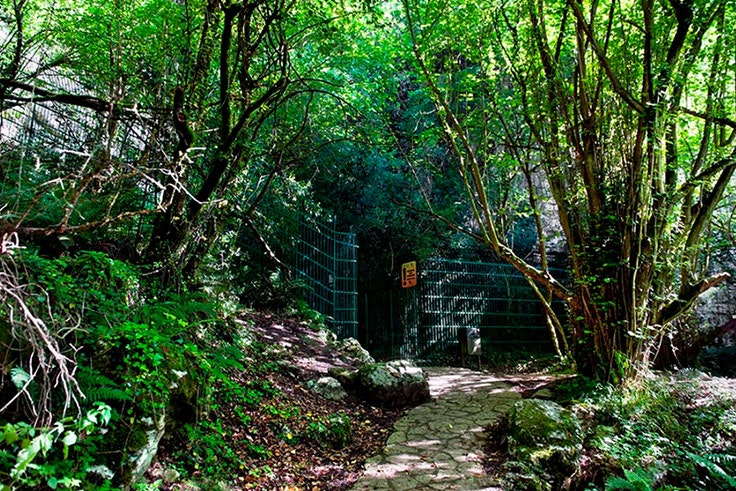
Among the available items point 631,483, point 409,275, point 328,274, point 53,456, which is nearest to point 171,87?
point 53,456

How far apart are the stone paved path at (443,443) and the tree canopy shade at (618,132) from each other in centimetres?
136

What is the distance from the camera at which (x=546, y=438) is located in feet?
12.7

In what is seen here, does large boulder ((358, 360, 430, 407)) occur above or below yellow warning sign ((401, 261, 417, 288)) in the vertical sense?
below

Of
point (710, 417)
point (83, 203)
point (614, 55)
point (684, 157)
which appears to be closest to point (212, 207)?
point (83, 203)

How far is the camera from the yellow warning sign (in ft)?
29.2

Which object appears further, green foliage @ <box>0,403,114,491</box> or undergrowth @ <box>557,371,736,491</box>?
undergrowth @ <box>557,371,736,491</box>

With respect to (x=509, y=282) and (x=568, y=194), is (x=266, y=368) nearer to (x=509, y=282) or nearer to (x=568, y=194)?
(x=568, y=194)

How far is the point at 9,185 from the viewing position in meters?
3.75

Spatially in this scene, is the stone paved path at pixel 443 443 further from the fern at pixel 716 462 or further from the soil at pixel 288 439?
the fern at pixel 716 462

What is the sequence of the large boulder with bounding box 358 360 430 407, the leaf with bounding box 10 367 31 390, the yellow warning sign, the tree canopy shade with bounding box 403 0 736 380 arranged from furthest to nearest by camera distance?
the yellow warning sign
the large boulder with bounding box 358 360 430 407
the tree canopy shade with bounding box 403 0 736 380
the leaf with bounding box 10 367 31 390

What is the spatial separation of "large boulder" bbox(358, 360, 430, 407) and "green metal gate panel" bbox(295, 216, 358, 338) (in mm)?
2981

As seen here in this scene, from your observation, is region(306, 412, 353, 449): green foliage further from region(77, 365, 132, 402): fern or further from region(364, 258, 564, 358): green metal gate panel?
region(364, 258, 564, 358): green metal gate panel

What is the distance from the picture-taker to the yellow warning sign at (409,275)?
8.91 meters

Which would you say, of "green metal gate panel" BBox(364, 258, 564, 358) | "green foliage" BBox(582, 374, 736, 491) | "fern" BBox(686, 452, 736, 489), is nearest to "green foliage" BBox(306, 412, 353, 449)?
"green foliage" BBox(582, 374, 736, 491)
